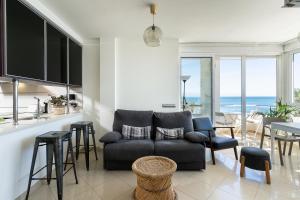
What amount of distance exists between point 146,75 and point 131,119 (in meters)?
1.14

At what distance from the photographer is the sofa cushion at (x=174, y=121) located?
3.42 m

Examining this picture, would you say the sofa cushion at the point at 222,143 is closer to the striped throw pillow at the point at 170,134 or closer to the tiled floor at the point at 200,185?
the tiled floor at the point at 200,185

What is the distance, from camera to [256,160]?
2.54 metres

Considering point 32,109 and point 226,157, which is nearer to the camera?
point 32,109

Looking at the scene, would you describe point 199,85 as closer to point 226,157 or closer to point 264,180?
point 226,157

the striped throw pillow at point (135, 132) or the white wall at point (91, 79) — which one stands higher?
the white wall at point (91, 79)

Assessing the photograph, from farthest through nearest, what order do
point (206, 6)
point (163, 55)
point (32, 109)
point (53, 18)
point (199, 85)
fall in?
point (199, 85) < point (163, 55) < point (32, 109) < point (53, 18) < point (206, 6)

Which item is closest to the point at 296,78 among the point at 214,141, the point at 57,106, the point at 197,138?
the point at 214,141

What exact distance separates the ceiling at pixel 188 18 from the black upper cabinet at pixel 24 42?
1.50 feet

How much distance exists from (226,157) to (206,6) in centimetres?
284

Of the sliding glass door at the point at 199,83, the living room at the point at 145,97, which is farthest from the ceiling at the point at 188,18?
the sliding glass door at the point at 199,83

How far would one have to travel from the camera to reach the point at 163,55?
398 cm

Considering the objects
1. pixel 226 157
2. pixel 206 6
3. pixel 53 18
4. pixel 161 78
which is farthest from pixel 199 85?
pixel 53 18

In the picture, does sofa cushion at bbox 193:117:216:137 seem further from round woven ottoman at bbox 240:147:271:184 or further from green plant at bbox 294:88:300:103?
green plant at bbox 294:88:300:103
